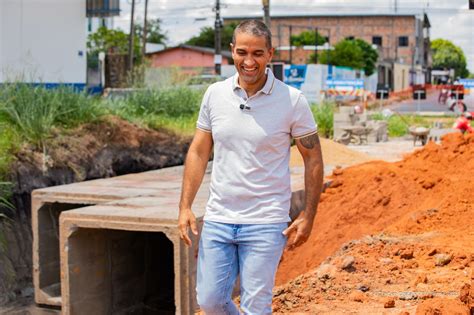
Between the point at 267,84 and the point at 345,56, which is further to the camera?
the point at 345,56

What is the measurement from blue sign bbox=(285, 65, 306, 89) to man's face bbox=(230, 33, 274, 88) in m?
32.1

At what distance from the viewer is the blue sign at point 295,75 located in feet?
123

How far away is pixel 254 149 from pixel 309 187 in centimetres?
39

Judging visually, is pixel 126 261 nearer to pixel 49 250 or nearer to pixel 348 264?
pixel 49 250

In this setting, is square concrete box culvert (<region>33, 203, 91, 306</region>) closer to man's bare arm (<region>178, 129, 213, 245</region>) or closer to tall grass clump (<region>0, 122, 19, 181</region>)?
tall grass clump (<region>0, 122, 19, 181</region>)

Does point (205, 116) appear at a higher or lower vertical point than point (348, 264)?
higher

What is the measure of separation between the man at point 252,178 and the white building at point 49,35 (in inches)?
682

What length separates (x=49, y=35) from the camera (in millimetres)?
24188

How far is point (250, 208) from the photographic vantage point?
4.48 meters

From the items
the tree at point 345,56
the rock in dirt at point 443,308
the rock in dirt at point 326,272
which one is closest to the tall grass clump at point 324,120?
the rock in dirt at point 326,272

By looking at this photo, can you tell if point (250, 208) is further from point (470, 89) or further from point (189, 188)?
point (470, 89)

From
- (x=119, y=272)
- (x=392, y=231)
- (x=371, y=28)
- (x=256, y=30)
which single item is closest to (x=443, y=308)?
(x=256, y=30)

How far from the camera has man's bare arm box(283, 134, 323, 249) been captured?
455 cm

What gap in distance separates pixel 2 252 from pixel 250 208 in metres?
7.03
